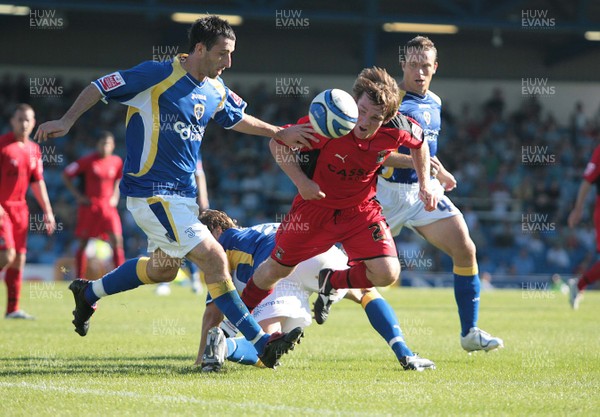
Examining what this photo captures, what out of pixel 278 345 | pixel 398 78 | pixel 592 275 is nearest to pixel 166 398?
pixel 278 345

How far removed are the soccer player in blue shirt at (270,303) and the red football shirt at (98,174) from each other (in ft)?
27.8

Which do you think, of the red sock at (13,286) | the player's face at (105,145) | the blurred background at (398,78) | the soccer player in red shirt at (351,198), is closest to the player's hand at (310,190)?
the soccer player in red shirt at (351,198)

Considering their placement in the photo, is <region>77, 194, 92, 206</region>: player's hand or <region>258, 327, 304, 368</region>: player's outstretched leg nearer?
<region>258, 327, 304, 368</region>: player's outstretched leg

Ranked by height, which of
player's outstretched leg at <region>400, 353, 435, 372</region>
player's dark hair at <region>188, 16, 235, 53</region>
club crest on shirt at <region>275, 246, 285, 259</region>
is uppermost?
player's dark hair at <region>188, 16, 235, 53</region>

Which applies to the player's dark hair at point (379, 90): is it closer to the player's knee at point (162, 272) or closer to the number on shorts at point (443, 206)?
the number on shorts at point (443, 206)

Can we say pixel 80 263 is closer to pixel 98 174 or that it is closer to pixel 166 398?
pixel 98 174

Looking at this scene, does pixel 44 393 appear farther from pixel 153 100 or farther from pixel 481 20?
pixel 481 20

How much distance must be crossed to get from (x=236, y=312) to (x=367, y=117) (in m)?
1.65

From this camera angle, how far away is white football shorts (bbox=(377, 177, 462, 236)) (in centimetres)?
789

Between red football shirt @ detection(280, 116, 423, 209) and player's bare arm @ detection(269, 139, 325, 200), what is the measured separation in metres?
0.16

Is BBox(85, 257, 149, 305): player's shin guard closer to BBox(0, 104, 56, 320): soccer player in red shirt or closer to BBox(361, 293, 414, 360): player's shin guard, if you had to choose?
BBox(361, 293, 414, 360): player's shin guard

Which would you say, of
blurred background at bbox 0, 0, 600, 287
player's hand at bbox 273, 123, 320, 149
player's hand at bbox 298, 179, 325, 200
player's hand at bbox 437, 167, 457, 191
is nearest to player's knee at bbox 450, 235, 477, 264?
player's hand at bbox 437, 167, 457, 191

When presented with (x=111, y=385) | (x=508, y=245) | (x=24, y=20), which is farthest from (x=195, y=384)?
(x=24, y=20)

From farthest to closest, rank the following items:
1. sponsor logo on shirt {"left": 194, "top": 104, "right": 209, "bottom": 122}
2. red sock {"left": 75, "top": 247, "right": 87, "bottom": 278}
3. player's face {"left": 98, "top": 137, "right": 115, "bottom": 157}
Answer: player's face {"left": 98, "top": 137, "right": 115, "bottom": 157} < red sock {"left": 75, "top": 247, "right": 87, "bottom": 278} < sponsor logo on shirt {"left": 194, "top": 104, "right": 209, "bottom": 122}
